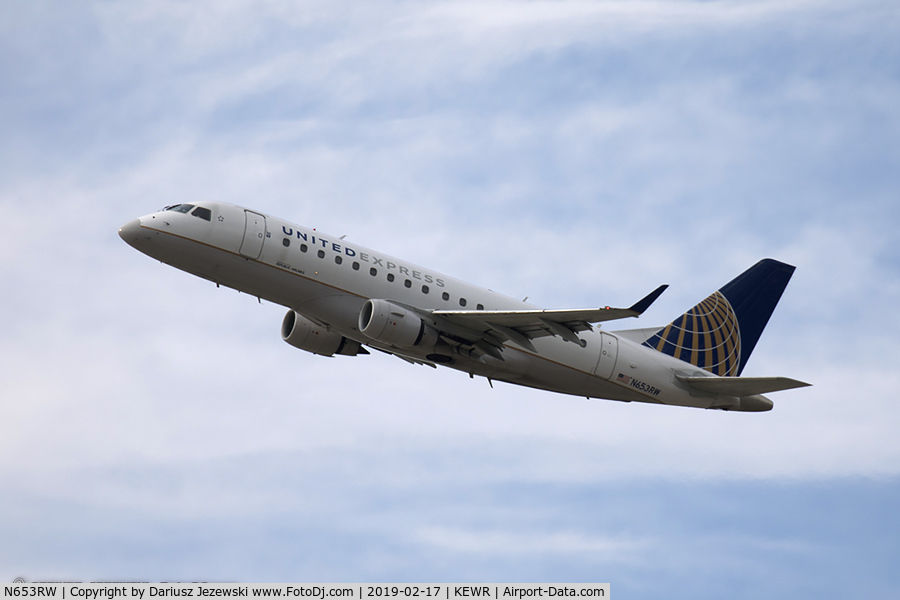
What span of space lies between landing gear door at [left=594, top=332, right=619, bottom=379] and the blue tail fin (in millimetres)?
2824

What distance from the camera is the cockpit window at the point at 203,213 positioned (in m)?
39.9

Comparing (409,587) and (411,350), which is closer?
(409,587)

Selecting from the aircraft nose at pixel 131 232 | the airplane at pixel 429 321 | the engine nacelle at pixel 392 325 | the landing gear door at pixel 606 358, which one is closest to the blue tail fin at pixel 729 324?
the airplane at pixel 429 321

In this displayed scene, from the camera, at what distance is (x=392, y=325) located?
40.1 m

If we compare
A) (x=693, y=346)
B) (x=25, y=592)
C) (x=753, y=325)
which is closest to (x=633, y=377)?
(x=693, y=346)

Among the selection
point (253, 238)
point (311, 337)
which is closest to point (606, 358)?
point (311, 337)

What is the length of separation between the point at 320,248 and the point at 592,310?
10.5 metres

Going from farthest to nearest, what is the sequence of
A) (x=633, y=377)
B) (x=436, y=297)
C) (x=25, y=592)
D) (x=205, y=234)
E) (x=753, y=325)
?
(x=753, y=325), (x=633, y=377), (x=436, y=297), (x=205, y=234), (x=25, y=592)

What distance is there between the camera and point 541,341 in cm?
4372

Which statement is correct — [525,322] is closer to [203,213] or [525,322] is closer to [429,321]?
[429,321]

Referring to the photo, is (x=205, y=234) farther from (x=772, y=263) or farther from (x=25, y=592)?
(x=772, y=263)

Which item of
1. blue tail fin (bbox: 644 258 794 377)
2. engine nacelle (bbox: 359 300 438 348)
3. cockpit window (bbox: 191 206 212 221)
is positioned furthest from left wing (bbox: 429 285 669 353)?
cockpit window (bbox: 191 206 212 221)

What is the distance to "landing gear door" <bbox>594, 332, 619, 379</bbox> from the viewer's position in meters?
44.6

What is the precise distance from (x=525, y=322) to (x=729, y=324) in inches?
526
